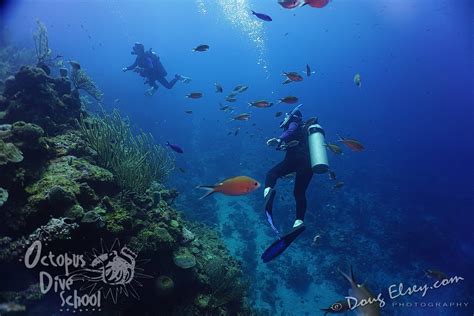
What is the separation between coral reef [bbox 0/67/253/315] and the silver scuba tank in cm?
305

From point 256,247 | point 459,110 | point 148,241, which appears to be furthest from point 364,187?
point 459,110

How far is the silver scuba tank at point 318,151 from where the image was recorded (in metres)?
6.70

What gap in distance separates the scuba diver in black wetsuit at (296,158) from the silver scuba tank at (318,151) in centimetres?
33

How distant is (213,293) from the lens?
6250 millimetres

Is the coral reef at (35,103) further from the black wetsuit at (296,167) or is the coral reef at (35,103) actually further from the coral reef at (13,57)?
the coral reef at (13,57)

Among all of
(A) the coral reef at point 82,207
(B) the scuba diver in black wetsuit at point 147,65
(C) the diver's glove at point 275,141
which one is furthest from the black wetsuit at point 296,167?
(B) the scuba diver in black wetsuit at point 147,65

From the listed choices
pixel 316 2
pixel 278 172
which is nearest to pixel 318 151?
pixel 278 172

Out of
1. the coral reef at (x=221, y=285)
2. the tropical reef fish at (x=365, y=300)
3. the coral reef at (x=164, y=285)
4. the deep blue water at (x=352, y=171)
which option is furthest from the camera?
the deep blue water at (x=352, y=171)

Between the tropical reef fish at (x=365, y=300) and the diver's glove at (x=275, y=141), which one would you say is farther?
the diver's glove at (x=275, y=141)

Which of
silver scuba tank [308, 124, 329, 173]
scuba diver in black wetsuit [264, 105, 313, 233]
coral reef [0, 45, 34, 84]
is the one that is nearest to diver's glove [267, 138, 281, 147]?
scuba diver in black wetsuit [264, 105, 313, 233]

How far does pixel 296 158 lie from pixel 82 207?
457 cm

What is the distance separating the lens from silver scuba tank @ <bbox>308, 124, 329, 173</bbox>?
670 cm

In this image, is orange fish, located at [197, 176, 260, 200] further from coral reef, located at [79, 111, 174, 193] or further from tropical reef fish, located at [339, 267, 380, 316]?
coral reef, located at [79, 111, 174, 193]

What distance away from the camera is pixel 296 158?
727 centimetres
